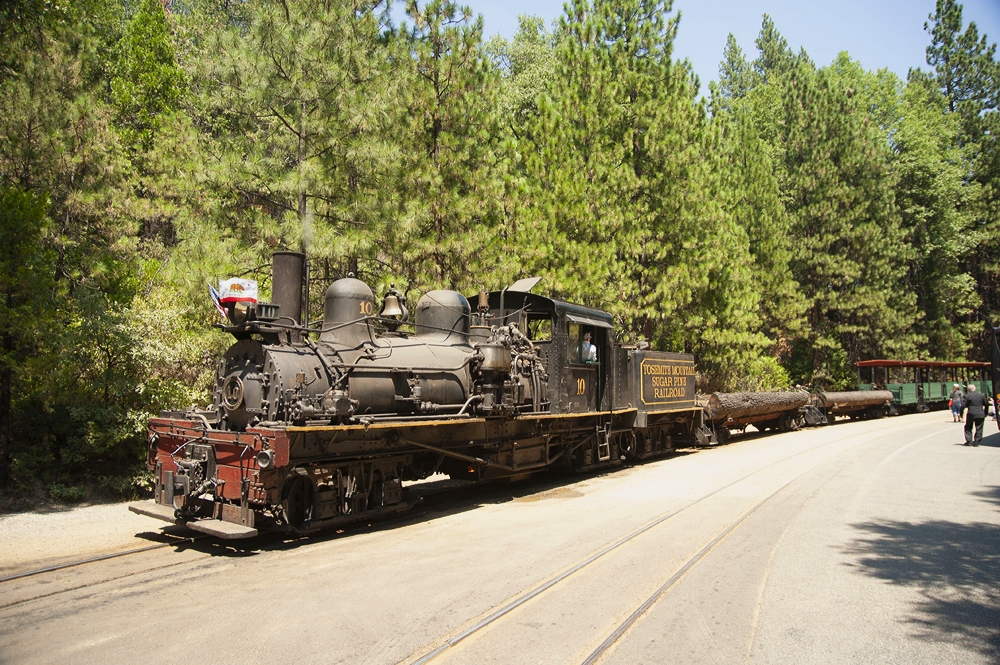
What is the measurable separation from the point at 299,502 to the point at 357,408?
51.1 inches

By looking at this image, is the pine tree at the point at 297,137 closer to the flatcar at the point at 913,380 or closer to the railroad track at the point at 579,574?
the railroad track at the point at 579,574

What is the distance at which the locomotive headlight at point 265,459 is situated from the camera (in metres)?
6.51

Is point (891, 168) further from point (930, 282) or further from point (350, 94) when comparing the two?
point (350, 94)

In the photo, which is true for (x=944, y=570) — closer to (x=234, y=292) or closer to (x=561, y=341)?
(x=561, y=341)

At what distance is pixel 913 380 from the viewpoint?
3216cm

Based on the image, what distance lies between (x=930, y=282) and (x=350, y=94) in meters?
39.7

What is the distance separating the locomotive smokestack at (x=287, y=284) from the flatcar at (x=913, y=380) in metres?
30.5

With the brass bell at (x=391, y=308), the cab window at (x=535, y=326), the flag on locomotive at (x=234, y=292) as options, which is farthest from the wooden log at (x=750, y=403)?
the flag on locomotive at (x=234, y=292)

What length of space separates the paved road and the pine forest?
5039 millimetres

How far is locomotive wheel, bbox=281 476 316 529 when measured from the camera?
7256mm

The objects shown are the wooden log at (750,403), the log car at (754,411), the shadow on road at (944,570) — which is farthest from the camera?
the log car at (754,411)

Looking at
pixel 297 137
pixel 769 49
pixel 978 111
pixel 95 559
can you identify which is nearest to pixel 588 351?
pixel 297 137

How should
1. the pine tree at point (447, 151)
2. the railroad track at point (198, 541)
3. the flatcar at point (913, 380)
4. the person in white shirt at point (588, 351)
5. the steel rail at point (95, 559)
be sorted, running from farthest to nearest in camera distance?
the flatcar at point (913, 380) → the pine tree at point (447, 151) → the person in white shirt at point (588, 351) → the steel rail at point (95, 559) → the railroad track at point (198, 541)

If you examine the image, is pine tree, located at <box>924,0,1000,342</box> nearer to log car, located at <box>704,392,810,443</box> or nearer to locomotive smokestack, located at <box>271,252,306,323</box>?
log car, located at <box>704,392,810,443</box>
